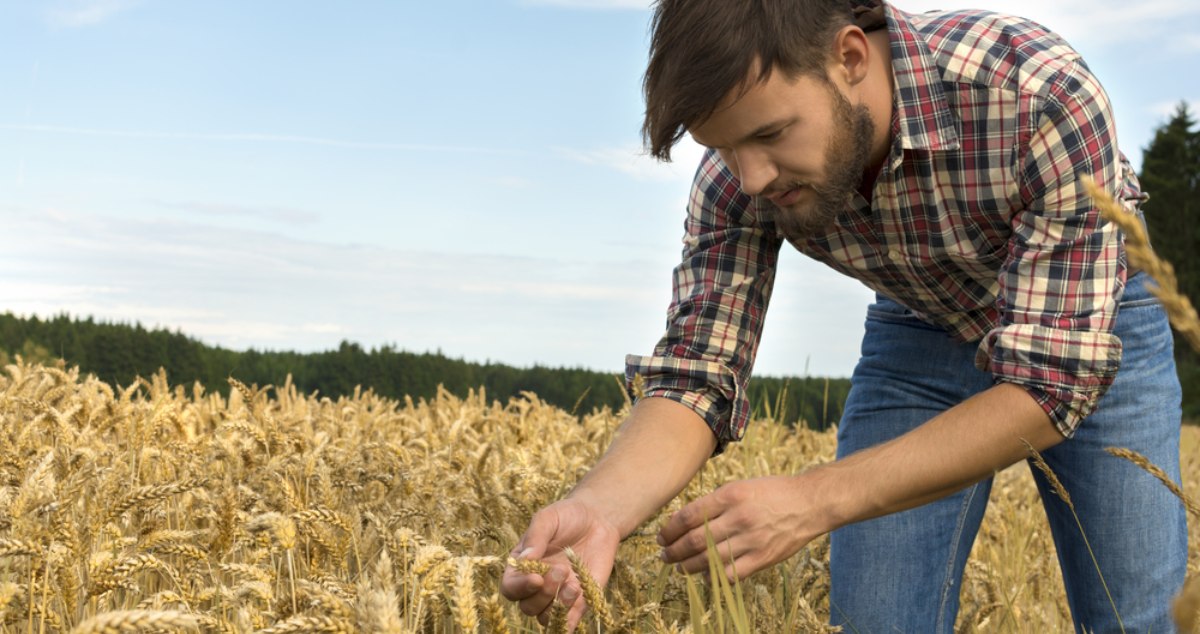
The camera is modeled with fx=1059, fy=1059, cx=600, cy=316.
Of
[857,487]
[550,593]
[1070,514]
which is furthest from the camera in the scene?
[1070,514]

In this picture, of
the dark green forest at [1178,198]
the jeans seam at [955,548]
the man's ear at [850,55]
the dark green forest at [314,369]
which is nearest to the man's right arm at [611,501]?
the jeans seam at [955,548]

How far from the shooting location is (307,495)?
3008 millimetres

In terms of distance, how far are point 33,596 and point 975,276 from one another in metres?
2.47

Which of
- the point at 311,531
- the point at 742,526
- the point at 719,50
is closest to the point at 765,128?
the point at 719,50

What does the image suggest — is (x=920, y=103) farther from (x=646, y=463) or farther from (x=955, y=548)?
(x=955, y=548)

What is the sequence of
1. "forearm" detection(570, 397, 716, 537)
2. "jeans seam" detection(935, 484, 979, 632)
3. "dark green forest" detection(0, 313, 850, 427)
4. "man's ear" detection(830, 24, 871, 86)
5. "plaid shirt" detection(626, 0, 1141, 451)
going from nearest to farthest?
"forearm" detection(570, 397, 716, 537)
"plaid shirt" detection(626, 0, 1141, 451)
"man's ear" detection(830, 24, 871, 86)
"jeans seam" detection(935, 484, 979, 632)
"dark green forest" detection(0, 313, 850, 427)

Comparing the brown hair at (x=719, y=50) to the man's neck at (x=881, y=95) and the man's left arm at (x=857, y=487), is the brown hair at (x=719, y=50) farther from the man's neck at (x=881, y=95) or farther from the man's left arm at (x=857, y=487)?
the man's left arm at (x=857, y=487)

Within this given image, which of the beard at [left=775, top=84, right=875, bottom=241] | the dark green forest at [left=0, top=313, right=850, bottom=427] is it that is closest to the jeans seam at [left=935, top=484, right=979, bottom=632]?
the beard at [left=775, top=84, right=875, bottom=241]

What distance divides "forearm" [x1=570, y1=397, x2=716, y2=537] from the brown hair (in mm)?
701

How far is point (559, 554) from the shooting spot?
2.21m

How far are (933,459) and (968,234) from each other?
78 cm

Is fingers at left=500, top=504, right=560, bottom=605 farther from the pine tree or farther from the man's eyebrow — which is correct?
the pine tree

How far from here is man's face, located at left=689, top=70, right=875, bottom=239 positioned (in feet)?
8.38

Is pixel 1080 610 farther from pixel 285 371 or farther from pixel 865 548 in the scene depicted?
pixel 285 371
